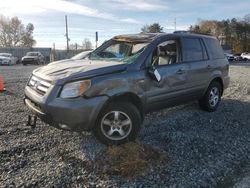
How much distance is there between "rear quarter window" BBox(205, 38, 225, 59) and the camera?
711cm

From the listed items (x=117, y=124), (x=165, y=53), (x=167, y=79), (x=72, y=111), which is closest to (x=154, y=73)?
(x=167, y=79)

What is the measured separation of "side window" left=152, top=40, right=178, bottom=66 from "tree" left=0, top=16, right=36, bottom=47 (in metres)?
87.7

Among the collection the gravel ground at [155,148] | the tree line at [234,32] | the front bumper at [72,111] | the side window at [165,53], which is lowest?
the gravel ground at [155,148]

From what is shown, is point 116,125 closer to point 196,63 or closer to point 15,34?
point 196,63

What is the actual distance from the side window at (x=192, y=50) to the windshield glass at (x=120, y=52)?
3.93 feet

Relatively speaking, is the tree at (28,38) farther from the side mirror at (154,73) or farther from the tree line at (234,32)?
the side mirror at (154,73)

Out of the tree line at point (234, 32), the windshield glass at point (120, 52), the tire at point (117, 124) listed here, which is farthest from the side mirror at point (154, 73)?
the tree line at point (234, 32)

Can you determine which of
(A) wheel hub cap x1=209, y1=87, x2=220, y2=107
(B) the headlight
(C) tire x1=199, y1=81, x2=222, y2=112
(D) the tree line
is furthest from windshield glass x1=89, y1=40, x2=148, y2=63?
(D) the tree line

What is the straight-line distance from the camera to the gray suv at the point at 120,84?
438 centimetres

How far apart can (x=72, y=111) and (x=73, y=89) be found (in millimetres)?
318

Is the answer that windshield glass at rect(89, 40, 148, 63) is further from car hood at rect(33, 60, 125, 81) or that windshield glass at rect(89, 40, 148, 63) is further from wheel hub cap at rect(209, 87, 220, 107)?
wheel hub cap at rect(209, 87, 220, 107)

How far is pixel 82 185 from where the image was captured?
358cm

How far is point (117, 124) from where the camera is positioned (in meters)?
4.76

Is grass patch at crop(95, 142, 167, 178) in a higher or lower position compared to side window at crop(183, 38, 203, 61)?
lower
